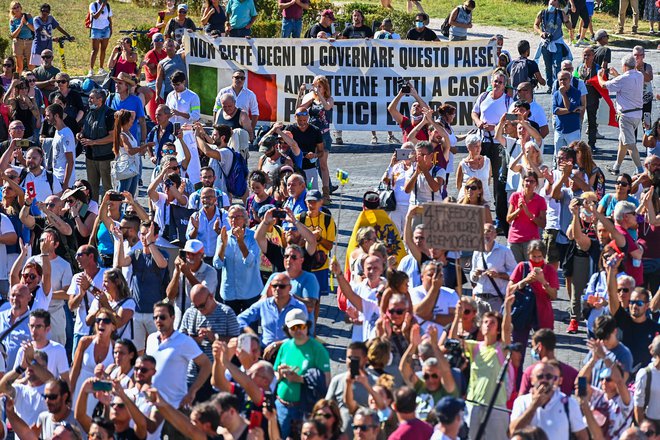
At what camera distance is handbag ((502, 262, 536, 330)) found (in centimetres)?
1323

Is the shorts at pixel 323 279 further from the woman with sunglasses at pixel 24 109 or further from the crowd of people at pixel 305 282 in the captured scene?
the woman with sunglasses at pixel 24 109

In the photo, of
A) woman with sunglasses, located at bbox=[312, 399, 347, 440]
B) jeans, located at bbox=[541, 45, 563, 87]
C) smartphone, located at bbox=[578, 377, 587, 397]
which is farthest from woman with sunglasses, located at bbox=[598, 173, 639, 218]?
jeans, located at bbox=[541, 45, 563, 87]

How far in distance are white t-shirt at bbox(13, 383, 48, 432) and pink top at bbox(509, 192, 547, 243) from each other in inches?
214

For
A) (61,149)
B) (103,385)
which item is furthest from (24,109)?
(103,385)

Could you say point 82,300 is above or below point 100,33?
below

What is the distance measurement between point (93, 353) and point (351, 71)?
1061 centimetres

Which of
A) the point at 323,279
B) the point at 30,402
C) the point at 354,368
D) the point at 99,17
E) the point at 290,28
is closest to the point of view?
the point at 354,368

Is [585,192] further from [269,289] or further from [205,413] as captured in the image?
[205,413]

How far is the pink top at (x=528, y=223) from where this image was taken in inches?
600

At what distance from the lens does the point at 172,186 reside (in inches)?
619

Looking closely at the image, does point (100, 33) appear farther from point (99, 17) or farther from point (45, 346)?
point (45, 346)

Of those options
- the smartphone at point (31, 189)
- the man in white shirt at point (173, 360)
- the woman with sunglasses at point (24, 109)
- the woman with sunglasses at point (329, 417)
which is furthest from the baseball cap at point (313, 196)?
the woman with sunglasses at point (24, 109)

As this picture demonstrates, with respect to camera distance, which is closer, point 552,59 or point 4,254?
point 4,254

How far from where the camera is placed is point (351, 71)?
72.9 feet
